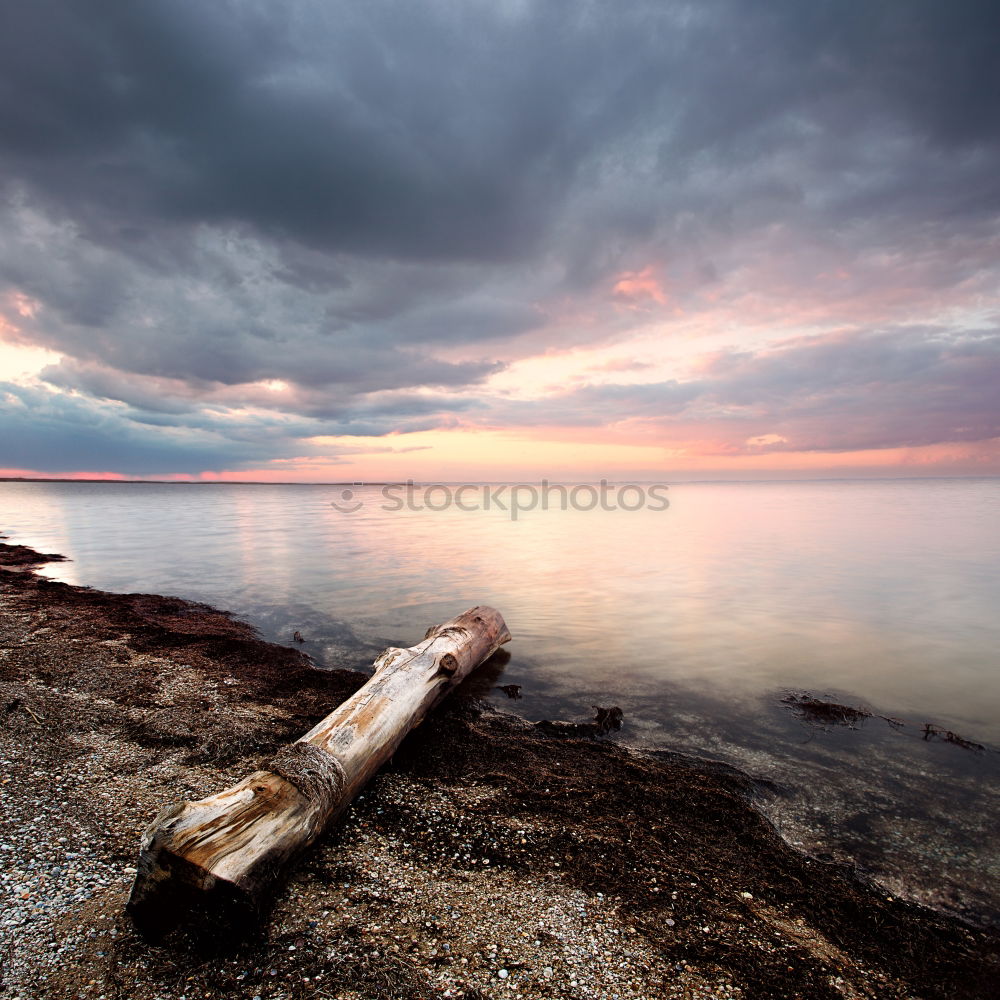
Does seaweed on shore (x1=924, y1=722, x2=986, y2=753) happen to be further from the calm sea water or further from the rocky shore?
the rocky shore

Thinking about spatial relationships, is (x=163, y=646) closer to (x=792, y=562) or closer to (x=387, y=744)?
(x=387, y=744)

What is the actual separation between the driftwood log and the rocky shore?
17cm

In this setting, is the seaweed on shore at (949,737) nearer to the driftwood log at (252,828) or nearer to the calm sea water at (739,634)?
the calm sea water at (739,634)

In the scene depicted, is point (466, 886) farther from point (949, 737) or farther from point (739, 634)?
point (739, 634)

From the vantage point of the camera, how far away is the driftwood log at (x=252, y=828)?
3.23 meters

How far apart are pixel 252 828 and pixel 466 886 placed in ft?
5.11

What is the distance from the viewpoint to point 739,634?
40.4 feet

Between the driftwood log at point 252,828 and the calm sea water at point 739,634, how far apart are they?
10.9ft

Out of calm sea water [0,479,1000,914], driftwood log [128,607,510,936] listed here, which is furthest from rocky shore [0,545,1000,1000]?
calm sea water [0,479,1000,914]

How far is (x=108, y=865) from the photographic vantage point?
A: 3.85 meters

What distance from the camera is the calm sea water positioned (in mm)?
5652

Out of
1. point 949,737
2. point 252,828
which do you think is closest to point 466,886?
point 252,828

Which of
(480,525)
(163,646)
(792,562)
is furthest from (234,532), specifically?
(792,562)

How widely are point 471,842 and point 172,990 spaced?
2.16 meters
